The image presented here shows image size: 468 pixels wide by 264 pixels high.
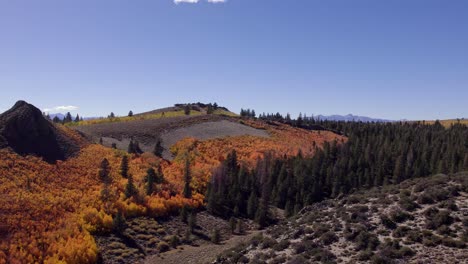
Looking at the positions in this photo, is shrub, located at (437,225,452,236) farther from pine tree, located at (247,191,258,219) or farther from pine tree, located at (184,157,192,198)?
pine tree, located at (184,157,192,198)

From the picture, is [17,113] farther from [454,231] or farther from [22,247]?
[454,231]

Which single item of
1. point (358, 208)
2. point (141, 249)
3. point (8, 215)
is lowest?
point (141, 249)

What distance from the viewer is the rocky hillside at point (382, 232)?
91.8 feet

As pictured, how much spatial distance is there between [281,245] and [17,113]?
71791 mm

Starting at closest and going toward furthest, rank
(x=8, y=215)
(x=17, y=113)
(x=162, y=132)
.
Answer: (x=8, y=215), (x=17, y=113), (x=162, y=132)

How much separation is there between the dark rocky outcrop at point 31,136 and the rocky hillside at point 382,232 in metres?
A: 56.5

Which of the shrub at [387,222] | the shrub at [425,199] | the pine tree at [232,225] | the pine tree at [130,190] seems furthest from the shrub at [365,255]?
the pine tree at [130,190]

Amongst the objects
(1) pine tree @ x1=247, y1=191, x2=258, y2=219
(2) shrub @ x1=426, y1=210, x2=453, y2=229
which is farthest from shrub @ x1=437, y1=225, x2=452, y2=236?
(1) pine tree @ x1=247, y1=191, x2=258, y2=219

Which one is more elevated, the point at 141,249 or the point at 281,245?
the point at 281,245

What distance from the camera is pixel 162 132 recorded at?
121 m

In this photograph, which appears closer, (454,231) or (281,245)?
(454,231)

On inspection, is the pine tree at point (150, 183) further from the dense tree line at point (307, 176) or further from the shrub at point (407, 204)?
the shrub at point (407, 204)

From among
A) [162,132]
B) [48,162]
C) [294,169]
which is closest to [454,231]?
[294,169]

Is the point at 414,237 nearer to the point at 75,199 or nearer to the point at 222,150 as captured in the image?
the point at 75,199
